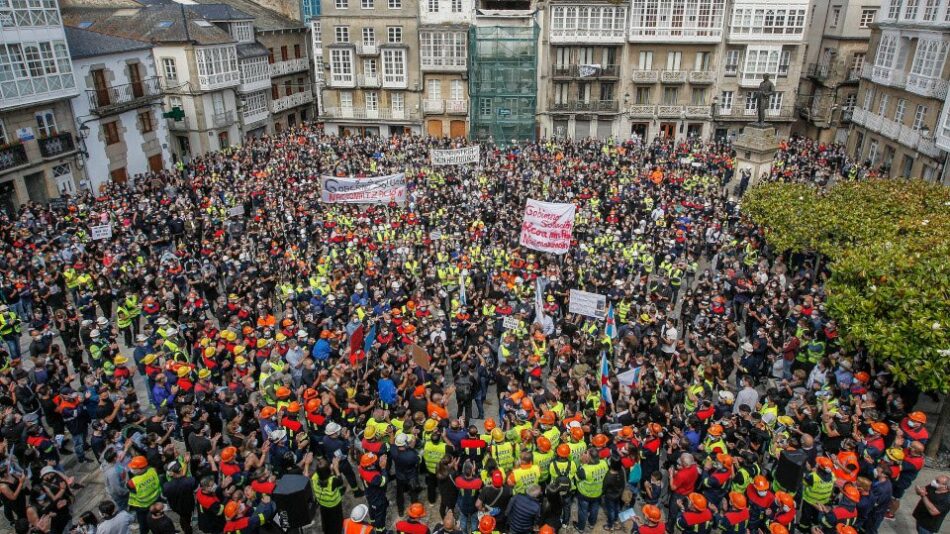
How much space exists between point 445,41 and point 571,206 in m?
30.4

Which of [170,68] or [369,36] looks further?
[369,36]

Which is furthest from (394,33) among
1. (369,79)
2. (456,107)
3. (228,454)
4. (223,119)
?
(228,454)

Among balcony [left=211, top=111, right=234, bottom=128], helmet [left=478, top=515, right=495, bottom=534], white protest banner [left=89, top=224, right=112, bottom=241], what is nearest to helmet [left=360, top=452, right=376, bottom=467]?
helmet [left=478, top=515, right=495, bottom=534]

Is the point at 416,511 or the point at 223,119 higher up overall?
the point at 223,119

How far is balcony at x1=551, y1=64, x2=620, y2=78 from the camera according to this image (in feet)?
149

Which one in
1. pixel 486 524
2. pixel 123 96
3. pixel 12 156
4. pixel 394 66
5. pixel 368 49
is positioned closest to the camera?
pixel 486 524

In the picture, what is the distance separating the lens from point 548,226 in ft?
66.4

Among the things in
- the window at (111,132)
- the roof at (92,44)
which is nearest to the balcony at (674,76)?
the roof at (92,44)

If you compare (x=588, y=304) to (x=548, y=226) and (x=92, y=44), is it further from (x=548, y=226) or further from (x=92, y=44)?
(x=92, y=44)

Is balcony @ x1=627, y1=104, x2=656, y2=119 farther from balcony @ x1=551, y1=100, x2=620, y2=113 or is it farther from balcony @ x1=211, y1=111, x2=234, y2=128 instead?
balcony @ x1=211, y1=111, x2=234, y2=128

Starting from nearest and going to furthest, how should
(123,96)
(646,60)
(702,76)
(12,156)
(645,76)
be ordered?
(12,156) < (123,96) < (702,76) < (645,76) < (646,60)

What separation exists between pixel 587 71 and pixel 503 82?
245 inches

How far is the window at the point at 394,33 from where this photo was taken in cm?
4625

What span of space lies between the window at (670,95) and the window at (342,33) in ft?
79.5
